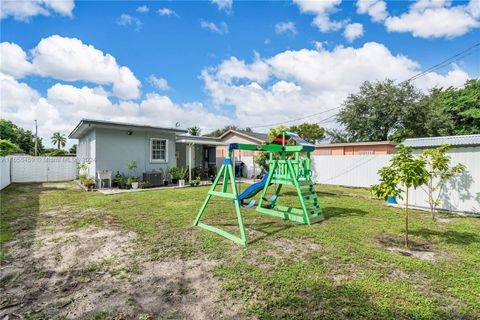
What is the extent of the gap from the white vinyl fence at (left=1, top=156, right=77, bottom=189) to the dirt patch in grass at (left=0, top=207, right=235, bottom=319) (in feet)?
40.4

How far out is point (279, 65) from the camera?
57.3 ft

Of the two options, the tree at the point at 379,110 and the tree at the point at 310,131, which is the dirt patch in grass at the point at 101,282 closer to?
the tree at the point at 379,110

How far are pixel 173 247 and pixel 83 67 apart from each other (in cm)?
1229

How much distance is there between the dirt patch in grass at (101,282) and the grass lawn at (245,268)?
1 centimetres

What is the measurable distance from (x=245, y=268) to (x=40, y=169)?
15999 mm

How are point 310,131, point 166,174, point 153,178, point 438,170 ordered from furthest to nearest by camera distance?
point 310,131
point 166,174
point 153,178
point 438,170

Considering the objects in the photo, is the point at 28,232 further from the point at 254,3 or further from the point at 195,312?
the point at 254,3

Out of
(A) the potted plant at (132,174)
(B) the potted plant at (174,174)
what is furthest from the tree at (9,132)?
(B) the potted plant at (174,174)

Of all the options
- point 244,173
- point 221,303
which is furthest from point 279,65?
point 221,303

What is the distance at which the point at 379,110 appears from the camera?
22.3 meters

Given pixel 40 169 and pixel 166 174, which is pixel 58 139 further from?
pixel 166 174

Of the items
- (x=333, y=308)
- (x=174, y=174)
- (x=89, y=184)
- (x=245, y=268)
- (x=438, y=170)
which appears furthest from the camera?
(x=174, y=174)

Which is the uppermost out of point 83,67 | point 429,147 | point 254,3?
point 254,3

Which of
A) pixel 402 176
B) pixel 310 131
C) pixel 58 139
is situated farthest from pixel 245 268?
pixel 58 139
